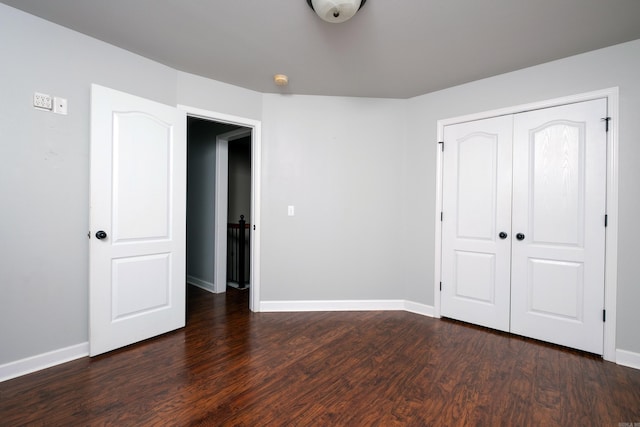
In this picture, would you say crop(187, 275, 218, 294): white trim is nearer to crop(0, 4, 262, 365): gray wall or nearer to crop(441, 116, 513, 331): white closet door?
crop(0, 4, 262, 365): gray wall

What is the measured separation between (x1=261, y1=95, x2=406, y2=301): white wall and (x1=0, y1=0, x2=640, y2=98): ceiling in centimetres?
55

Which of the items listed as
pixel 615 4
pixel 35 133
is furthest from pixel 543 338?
pixel 35 133

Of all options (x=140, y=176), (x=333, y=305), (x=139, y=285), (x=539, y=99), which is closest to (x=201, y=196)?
(x=140, y=176)

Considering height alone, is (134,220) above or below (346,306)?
above

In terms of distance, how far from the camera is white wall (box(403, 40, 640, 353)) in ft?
7.19

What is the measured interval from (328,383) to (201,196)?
325 centimetres

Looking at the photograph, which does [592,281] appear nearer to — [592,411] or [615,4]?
[592,411]

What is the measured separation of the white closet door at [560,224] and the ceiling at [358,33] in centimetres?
62

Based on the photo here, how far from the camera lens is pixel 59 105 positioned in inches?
83.1

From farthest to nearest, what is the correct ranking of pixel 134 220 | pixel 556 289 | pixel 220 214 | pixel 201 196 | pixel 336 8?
pixel 201 196
pixel 220 214
pixel 556 289
pixel 134 220
pixel 336 8

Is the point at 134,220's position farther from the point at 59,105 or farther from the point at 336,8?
the point at 336,8

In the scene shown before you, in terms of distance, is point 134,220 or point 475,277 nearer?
point 134,220

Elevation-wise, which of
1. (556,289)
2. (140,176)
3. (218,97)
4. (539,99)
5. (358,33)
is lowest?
(556,289)

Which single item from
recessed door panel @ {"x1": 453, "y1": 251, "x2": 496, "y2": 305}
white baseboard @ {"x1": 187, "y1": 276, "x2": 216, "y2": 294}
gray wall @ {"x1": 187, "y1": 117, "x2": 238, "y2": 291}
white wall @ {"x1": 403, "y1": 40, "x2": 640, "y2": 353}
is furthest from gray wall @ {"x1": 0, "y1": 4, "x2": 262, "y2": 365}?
recessed door panel @ {"x1": 453, "y1": 251, "x2": 496, "y2": 305}
